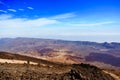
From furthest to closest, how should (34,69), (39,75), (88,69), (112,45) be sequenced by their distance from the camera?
(112,45)
(88,69)
(34,69)
(39,75)

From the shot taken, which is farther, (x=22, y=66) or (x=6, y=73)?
(x=22, y=66)

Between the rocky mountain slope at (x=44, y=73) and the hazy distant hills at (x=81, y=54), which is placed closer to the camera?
the rocky mountain slope at (x=44, y=73)

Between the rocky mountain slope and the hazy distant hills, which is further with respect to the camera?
the hazy distant hills

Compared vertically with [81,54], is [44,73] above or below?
above

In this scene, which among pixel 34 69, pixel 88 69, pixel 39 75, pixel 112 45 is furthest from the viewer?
pixel 112 45

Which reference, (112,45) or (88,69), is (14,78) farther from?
(112,45)

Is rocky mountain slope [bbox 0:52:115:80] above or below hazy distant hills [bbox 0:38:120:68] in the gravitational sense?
above

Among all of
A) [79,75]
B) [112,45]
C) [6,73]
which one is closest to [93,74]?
[79,75]

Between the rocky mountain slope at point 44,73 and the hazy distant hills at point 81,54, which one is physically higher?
the rocky mountain slope at point 44,73

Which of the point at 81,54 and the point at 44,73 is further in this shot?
the point at 81,54

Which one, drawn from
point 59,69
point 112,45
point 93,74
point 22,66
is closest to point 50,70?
point 59,69
